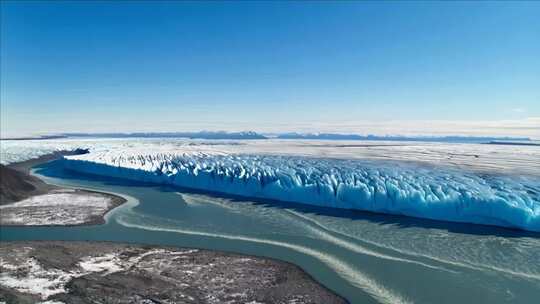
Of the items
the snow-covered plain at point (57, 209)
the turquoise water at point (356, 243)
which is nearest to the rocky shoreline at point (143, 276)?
the turquoise water at point (356, 243)

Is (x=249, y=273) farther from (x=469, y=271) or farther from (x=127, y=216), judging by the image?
(x=127, y=216)

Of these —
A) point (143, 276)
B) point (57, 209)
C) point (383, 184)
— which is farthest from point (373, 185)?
point (57, 209)

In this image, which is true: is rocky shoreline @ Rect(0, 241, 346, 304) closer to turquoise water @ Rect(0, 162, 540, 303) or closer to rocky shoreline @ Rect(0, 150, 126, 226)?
turquoise water @ Rect(0, 162, 540, 303)

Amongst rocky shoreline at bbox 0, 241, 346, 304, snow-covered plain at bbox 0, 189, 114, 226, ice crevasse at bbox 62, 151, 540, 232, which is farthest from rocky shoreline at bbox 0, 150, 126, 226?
ice crevasse at bbox 62, 151, 540, 232

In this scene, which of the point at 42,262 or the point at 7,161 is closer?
the point at 42,262

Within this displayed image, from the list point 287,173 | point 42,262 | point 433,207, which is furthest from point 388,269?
point 287,173

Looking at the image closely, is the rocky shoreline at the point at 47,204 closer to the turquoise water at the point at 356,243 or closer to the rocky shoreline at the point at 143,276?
the turquoise water at the point at 356,243
